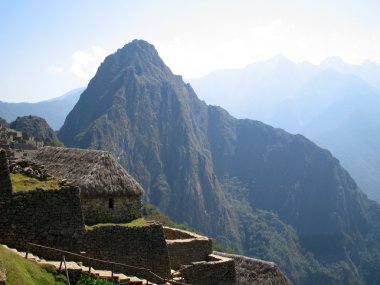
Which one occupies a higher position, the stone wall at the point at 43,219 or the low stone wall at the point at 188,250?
the stone wall at the point at 43,219

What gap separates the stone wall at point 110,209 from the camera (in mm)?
17203

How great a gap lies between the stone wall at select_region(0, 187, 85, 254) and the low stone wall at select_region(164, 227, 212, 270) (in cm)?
566

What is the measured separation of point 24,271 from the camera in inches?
424

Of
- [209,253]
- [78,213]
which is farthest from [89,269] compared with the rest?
[209,253]

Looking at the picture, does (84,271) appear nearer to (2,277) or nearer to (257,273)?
(2,277)

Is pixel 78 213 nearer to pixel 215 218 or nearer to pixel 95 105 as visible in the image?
pixel 215 218

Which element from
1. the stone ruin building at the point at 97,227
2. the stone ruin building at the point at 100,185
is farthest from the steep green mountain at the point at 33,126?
the stone ruin building at the point at 100,185

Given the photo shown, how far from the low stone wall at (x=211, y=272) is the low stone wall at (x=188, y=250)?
16.3 inches

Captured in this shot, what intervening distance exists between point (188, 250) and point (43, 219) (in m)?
7.82

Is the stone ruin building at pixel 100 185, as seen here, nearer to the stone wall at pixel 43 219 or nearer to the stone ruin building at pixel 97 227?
the stone ruin building at pixel 97 227

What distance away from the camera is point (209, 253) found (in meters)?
20.6

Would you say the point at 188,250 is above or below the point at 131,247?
below

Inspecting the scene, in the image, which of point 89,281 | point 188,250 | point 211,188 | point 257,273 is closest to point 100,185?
point 188,250

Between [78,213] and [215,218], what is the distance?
143249mm
